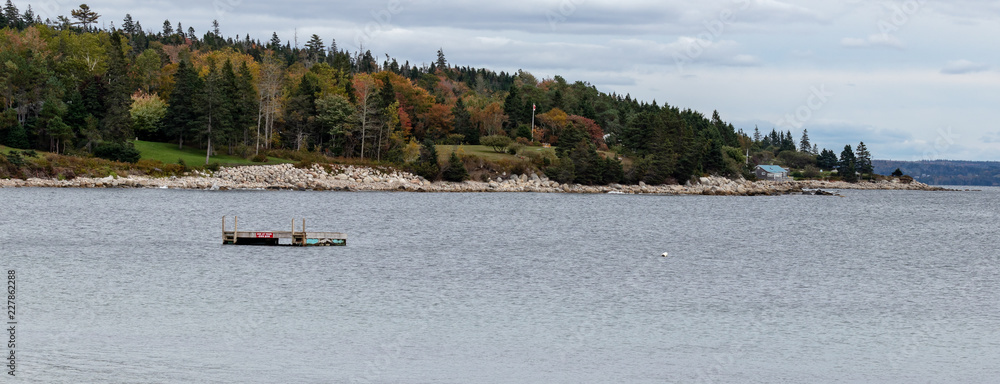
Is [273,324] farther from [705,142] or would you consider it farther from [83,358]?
[705,142]

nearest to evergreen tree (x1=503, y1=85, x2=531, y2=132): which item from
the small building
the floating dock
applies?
the small building

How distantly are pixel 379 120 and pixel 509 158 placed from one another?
17616 millimetres

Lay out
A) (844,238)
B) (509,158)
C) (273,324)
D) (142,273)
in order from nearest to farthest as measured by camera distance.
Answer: (273,324), (142,273), (844,238), (509,158)

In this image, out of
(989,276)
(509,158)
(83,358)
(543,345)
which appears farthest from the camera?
(509,158)

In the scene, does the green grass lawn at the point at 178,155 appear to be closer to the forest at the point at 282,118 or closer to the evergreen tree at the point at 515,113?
the forest at the point at 282,118

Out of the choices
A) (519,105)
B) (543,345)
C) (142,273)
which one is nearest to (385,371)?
(543,345)

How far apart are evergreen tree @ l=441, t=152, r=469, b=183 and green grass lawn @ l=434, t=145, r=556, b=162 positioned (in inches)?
63.6

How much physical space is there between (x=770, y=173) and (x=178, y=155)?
112 m

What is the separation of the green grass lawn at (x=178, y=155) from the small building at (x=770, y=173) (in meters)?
100

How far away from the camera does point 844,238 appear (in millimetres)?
53750

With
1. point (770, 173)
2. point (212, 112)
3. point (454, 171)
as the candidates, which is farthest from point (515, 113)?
point (770, 173)

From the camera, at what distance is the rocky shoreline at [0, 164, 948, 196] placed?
7825cm

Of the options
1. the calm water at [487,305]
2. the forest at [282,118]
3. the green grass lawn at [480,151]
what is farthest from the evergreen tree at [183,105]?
the calm water at [487,305]

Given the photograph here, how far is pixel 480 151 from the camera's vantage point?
Result: 109688mm
